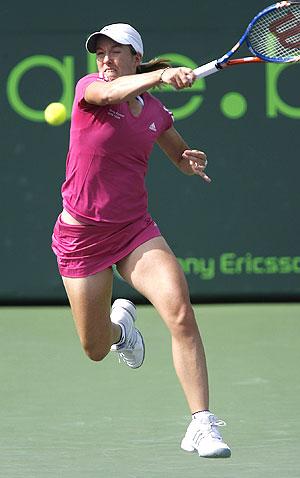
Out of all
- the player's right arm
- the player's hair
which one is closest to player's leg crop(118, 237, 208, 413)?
the player's right arm

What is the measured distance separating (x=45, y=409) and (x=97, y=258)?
101 centimetres

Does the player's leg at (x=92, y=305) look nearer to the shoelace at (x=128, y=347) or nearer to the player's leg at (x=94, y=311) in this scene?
the player's leg at (x=94, y=311)

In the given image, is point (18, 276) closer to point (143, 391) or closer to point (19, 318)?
point (19, 318)

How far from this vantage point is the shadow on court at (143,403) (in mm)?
4902

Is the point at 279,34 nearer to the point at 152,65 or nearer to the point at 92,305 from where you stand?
the point at 152,65

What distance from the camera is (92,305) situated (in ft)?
17.0

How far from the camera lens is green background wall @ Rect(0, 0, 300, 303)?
341 inches

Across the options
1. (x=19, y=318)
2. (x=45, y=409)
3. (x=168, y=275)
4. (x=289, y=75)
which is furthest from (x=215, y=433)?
(x=289, y=75)

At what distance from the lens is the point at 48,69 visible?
342 inches

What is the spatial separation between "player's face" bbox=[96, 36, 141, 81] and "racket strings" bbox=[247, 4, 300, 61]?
1.76 feet

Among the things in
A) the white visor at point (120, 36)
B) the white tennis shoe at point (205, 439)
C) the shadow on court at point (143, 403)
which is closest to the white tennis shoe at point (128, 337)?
the shadow on court at point (143, 403)

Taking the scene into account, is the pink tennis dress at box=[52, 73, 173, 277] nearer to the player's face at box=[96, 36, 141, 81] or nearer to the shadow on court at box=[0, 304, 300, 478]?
the player's face at box=[96, 36, 141, 81]

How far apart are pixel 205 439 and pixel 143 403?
1.27 meters

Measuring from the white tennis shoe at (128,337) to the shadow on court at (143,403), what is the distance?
212mm
